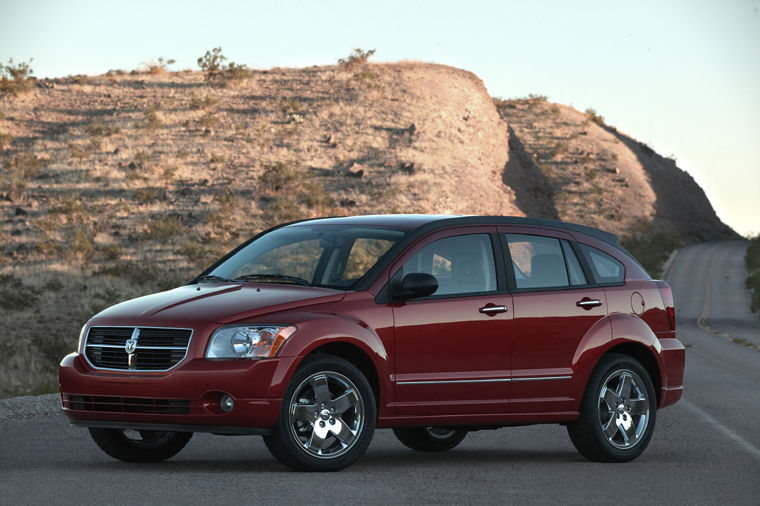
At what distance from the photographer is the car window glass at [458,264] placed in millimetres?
9359

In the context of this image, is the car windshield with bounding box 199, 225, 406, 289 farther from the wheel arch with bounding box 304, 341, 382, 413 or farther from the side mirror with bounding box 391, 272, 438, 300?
the wheel arch with bounding box 304, 341, 382, 413

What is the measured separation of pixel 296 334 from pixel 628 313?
3.38m

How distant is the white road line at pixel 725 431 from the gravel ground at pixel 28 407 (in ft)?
22.3

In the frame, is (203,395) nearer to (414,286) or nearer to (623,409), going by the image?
(414,286)

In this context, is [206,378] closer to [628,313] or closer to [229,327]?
[229,327]

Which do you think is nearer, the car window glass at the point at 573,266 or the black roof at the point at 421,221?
the black roof at the point at 421,221

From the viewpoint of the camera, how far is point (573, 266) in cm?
1037

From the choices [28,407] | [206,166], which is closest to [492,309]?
[28,407]

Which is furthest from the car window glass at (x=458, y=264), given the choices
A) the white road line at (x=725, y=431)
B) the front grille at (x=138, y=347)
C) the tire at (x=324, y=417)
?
the white road line at (x=725, y=431)

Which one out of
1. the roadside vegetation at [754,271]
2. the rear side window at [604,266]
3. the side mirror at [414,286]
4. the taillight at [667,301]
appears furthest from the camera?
the roadside vegetation at [754,271]

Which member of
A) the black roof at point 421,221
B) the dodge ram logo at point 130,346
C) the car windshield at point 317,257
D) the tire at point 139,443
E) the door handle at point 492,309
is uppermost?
the black roof at point 421,221

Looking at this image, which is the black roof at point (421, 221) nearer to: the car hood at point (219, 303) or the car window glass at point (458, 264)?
the car window glass at point (458, 264)

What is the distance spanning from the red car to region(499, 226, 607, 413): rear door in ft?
0.04

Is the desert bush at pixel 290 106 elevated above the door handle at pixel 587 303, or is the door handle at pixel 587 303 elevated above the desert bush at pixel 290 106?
the desert bush at pixel 290 106
